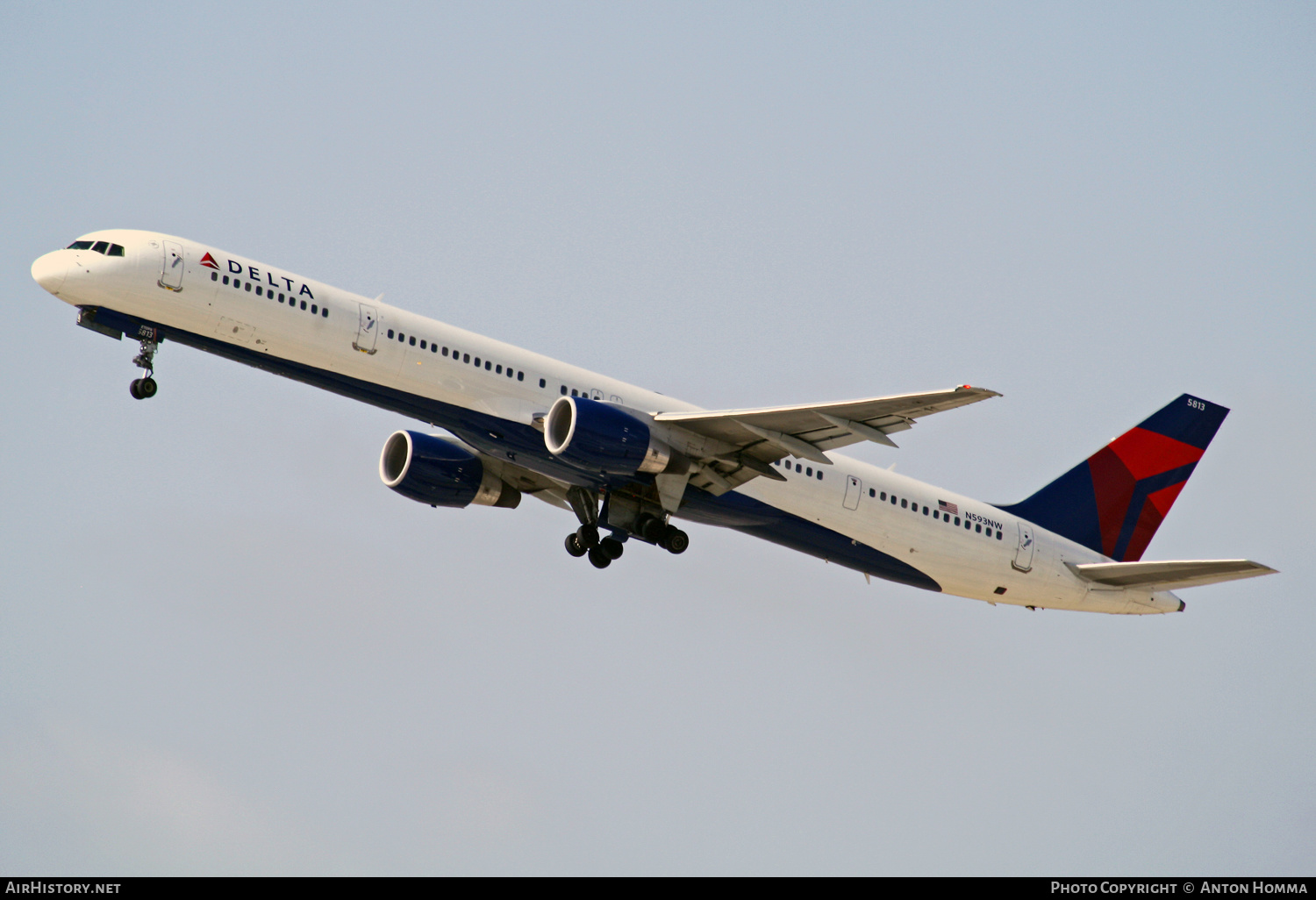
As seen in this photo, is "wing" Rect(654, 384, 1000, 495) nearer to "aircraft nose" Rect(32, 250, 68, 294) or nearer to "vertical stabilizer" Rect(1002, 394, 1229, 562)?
"vertical stabilizer" Rect(1002, 394, 1229, 562)

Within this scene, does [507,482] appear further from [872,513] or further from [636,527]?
[872,513]

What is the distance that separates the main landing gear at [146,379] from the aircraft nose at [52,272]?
2.12 m

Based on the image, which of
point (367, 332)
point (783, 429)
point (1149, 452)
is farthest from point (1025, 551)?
point (367, 332)

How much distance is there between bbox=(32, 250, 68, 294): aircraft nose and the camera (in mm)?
28422

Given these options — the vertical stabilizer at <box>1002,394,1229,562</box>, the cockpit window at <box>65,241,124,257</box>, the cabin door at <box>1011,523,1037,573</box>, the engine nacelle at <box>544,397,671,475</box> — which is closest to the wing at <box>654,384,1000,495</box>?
the engine nacelle at <box>544,397,671,475</box>

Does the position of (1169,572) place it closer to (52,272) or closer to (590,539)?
(590,539)

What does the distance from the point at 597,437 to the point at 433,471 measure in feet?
24.7

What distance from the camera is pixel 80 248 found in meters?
29.0

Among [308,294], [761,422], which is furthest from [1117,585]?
[308,294]

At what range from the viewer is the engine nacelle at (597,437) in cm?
2956

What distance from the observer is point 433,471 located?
35.6 m
